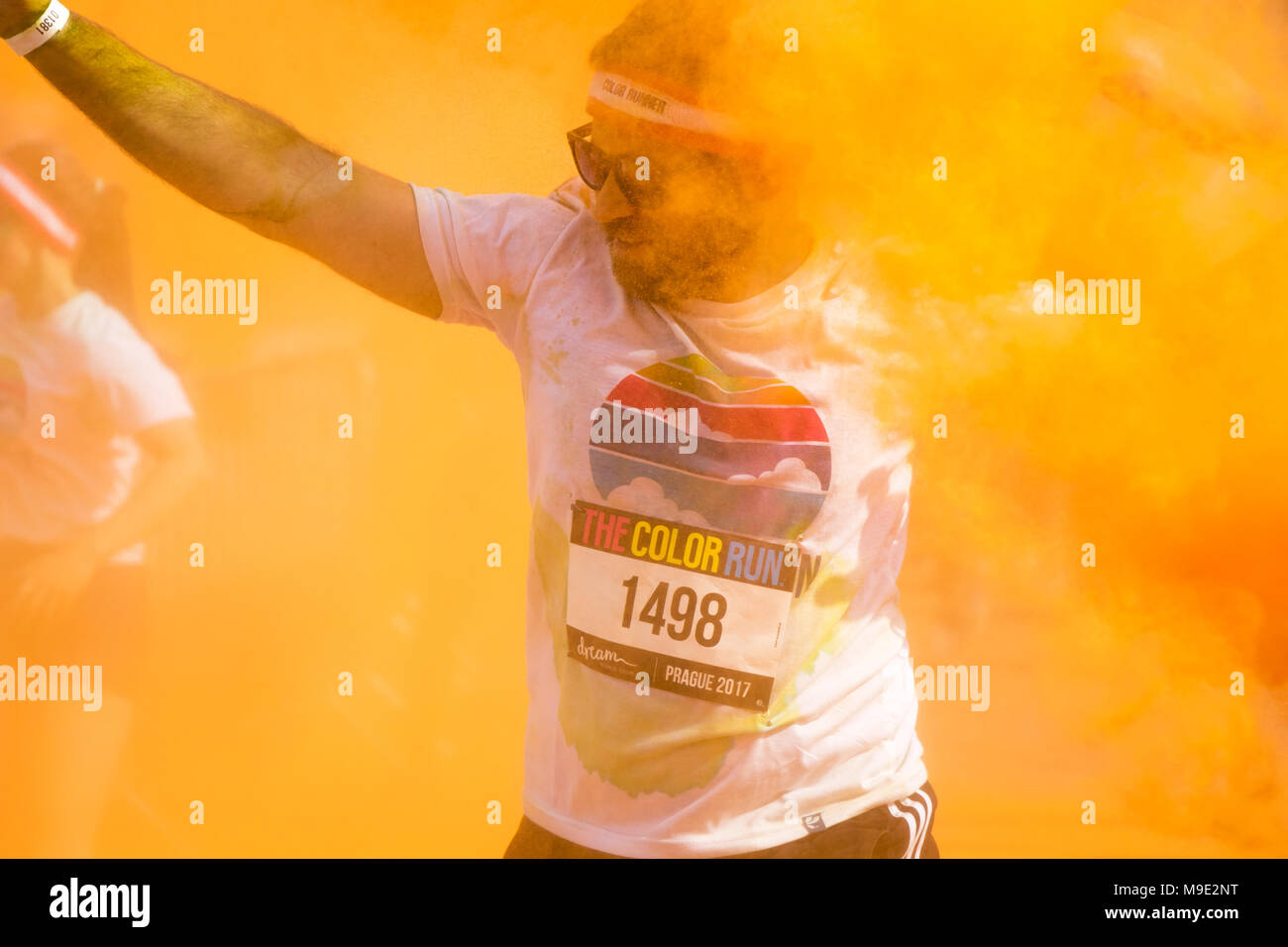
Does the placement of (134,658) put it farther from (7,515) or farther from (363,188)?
(363,188)

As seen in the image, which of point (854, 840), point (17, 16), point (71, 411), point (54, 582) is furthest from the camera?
point (54, 582)

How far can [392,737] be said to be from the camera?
3084 millimetres

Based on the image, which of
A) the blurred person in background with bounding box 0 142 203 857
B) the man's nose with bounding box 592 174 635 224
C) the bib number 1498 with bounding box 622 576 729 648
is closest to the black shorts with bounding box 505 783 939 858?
the bib number 1498 with bounding box 622 576 729 648

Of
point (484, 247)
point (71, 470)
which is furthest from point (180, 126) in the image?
point (71, 470)

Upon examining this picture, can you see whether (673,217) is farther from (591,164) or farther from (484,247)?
(484,247)

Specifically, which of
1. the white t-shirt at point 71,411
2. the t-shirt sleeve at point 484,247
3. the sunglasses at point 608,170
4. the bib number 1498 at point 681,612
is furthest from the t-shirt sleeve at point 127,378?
the bib number 1498 at point 681,612

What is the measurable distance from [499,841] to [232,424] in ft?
4.49

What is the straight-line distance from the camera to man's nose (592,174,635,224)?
187 centimetres

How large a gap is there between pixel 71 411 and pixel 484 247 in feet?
4.77

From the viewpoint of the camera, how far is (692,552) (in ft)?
5.99

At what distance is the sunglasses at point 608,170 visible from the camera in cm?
188

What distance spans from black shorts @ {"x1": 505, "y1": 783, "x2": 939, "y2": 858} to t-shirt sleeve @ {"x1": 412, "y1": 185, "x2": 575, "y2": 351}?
2.82ft

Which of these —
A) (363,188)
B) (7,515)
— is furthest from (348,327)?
(363,188)

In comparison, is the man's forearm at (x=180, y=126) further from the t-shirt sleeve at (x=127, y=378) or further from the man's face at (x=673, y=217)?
the t-shirt sleeve at (x=127, y=378)
